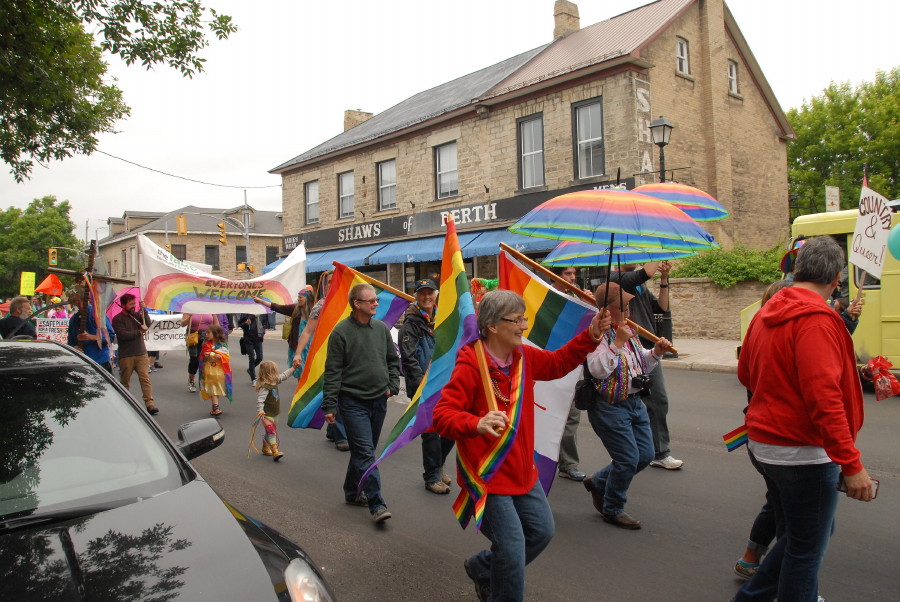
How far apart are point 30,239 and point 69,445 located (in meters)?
64.7

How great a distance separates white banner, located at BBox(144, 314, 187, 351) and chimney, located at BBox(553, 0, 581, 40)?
17.1 m

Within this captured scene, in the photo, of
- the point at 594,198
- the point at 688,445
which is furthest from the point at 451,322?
the point at 688,445

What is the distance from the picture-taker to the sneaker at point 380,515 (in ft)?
15.9

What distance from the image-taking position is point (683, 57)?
65.5 ft

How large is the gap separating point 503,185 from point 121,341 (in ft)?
44.1

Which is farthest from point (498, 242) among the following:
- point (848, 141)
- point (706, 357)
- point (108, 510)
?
point (848, 141)

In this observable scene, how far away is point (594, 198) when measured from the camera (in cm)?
384

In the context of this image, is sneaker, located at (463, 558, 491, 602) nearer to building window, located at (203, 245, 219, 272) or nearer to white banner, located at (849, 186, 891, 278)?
white banner, located at (849, 186, 891, 278)

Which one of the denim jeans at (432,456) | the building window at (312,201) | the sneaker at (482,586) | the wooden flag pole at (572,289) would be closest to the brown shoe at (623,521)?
the wooden flag pole at (572,289)

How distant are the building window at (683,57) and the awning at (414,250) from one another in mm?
7815

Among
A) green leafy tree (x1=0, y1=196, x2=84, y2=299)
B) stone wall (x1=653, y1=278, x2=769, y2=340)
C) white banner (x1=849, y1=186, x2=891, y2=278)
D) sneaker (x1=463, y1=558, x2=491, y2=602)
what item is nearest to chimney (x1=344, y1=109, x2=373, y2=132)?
stone wall (x1=653, y1=278, x2=769, y2=340)

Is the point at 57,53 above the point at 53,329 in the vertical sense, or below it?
above

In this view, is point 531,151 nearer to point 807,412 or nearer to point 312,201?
point 312,201

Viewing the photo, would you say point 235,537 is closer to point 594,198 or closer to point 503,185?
point 594,198
